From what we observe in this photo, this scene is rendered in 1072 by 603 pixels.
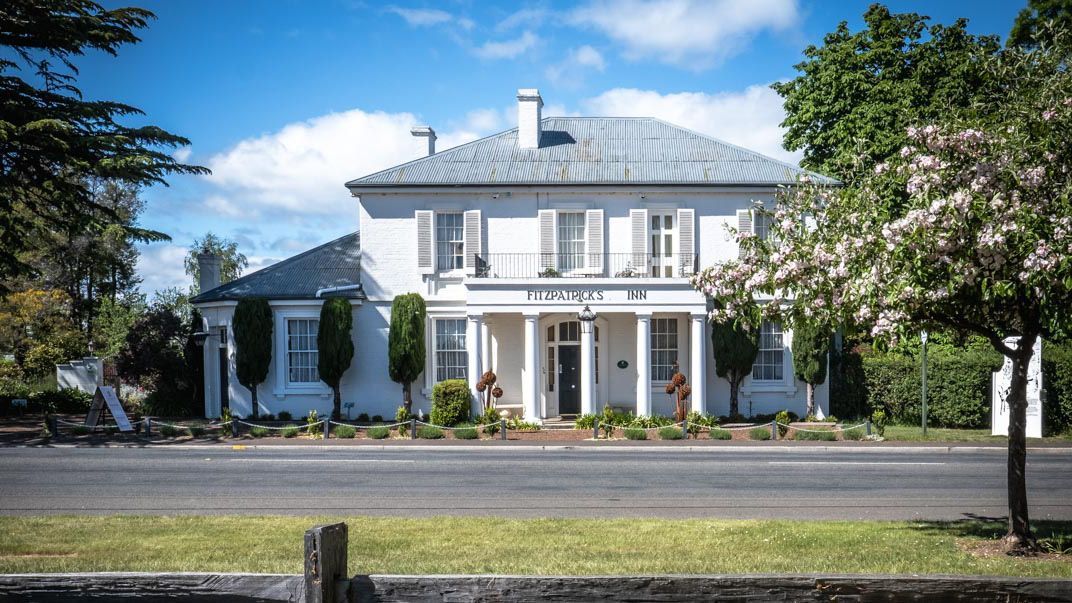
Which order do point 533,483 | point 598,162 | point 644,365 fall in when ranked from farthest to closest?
point 598,162 < point 644,365 < point 533,483

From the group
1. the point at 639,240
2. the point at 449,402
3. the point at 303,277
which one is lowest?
the point at 449,402

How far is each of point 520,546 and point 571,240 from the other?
19.7 metres

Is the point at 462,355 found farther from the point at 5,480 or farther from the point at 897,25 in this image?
the point at 897,25

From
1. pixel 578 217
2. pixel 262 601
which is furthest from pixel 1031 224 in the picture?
pixel 578 217

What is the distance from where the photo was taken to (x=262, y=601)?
15.4ft

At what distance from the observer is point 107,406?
25547 mm

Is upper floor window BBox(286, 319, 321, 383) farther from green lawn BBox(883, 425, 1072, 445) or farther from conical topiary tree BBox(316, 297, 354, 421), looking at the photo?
green lawn BBox(883, 425, 1072, 445)

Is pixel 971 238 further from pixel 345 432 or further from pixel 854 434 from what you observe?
pixel 345 432

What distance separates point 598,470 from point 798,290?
759 centimetres

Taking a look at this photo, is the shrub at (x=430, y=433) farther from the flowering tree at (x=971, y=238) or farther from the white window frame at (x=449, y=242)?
the flowering tree at (x=971, y=238)

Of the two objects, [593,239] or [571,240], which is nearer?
[593,239]

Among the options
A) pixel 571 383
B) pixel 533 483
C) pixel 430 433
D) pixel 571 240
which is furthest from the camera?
pixel 571 383

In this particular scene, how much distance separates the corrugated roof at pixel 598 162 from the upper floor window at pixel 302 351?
493cm

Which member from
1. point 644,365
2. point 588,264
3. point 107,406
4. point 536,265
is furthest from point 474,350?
point 107,406
